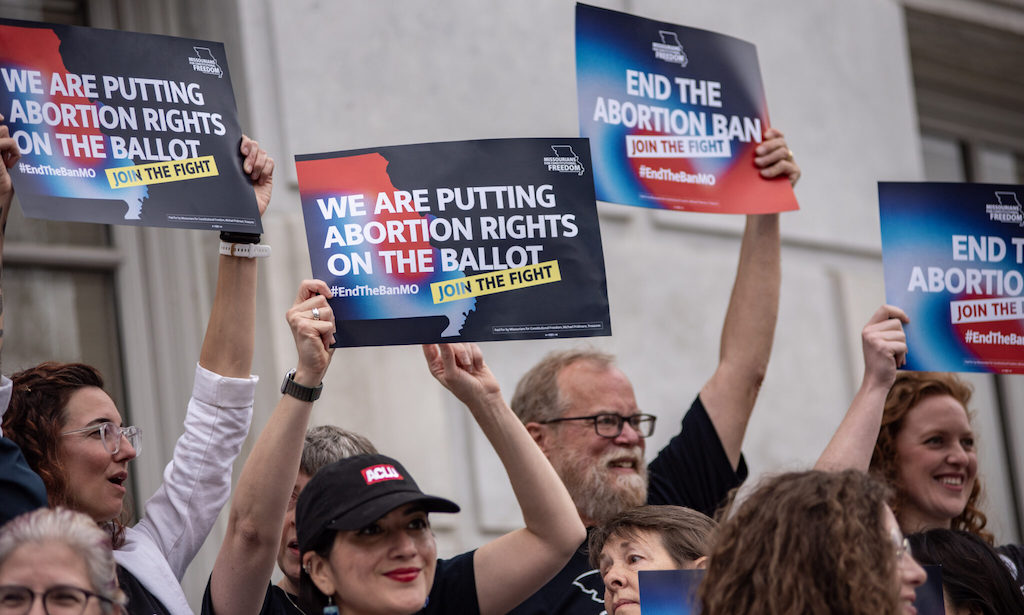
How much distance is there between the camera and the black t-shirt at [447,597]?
330 cm

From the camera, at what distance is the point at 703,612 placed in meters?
2.48

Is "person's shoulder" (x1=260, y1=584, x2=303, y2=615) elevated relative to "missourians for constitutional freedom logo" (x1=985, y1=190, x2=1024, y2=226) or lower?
lower

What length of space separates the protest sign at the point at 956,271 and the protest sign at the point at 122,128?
1.79 metres

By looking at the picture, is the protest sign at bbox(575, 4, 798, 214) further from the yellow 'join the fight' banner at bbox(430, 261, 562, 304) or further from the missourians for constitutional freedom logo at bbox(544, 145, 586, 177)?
the yellow 'join the fight' banner at bbox(430, 261, 562, 304)

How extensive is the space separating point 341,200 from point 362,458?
0.61 meters

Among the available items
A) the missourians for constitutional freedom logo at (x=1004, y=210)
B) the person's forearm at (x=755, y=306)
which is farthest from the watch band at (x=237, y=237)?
the missourians for constitutional freedom logo at (x=1004, y=210)

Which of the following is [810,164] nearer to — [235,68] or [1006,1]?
[1006,1]

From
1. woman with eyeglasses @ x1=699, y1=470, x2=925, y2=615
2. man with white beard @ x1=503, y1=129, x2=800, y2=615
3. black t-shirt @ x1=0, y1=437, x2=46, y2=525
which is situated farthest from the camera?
man with white beard @ x1=503, y1=129, x2=800, y2=615

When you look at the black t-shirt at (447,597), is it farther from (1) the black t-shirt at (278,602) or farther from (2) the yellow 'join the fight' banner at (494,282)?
(2) the yellow 'join the fight' banner at (494,282)

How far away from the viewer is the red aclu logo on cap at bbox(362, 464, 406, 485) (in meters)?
3.07

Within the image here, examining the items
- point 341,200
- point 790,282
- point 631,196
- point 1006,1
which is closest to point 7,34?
point 341,200

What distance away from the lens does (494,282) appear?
3377 mm

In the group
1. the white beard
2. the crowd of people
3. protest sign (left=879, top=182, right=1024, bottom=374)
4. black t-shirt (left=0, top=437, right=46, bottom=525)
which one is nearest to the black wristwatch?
the crowd of people

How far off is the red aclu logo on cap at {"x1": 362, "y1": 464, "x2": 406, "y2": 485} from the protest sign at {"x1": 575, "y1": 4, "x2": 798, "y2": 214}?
109 centimetres
